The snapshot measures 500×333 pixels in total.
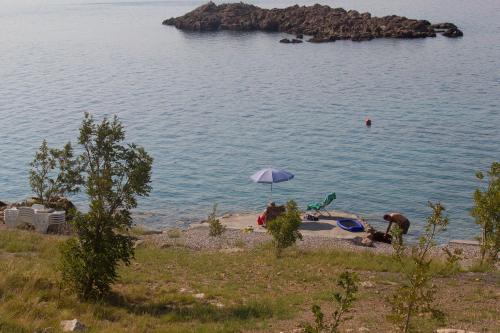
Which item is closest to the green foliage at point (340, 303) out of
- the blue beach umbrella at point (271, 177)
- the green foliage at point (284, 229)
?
the green foliage at point (284, 229)

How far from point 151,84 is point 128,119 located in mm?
19822

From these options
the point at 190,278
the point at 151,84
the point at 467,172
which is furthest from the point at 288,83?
the point at 190,278

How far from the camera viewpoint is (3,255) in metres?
20.9

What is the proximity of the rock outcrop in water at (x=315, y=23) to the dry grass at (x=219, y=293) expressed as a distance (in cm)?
9127

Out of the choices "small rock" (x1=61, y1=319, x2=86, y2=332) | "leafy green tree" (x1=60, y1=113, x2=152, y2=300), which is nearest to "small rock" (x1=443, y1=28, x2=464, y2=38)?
"leafy green tree" (x1=60, y1=113, x2=152, y2=300)

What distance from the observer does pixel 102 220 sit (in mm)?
16688

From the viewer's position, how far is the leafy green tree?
16562 mm

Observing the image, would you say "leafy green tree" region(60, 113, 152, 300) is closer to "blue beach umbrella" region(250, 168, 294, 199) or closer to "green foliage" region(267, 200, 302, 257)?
"green foliage" region(267, 200, 302, 257)

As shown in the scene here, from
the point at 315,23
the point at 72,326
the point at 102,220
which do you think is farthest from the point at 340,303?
the point at 315,23

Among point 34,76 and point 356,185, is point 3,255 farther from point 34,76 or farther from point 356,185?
point 34,76

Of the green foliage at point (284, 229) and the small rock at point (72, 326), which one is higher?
the small rock at point (72, 326)

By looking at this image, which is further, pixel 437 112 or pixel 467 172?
pixel 437 112

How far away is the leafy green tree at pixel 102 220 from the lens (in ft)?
54.3

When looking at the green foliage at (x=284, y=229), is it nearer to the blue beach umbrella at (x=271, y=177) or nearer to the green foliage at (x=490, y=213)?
the green foliage at (x=490, y=213)
